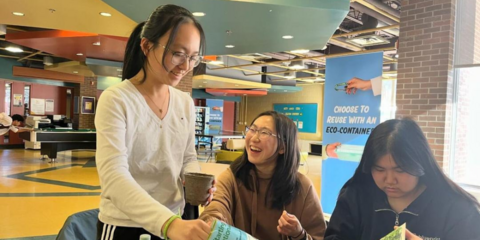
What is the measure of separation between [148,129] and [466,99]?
5.77 m

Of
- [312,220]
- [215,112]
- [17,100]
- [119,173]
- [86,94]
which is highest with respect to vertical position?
[86,94]

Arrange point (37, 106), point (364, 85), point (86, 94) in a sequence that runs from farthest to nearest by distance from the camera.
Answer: point (86, 94) → point (37, 106) → point (364, 85)

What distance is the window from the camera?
5355 mm

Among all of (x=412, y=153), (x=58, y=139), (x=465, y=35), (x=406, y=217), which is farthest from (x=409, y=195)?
(x=58, y=139)

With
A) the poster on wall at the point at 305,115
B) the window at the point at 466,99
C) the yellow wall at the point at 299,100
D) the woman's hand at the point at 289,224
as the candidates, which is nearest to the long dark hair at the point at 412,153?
the woman's hand at the point at 289,224

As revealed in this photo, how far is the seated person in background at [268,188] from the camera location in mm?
1851

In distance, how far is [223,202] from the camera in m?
1.85

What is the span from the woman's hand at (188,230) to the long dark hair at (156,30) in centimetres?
49

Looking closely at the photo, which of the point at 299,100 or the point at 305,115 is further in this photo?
the point at 299,100

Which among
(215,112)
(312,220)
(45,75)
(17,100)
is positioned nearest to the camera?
(312,220)

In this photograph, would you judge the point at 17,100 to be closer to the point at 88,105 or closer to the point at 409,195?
the point at 88,105

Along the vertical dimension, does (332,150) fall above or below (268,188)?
below

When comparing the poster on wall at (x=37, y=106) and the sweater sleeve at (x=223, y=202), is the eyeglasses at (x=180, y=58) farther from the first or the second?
the poster on wall at (x=37, y=106)

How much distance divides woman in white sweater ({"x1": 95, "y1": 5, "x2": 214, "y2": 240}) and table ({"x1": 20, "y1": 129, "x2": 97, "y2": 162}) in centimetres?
917
